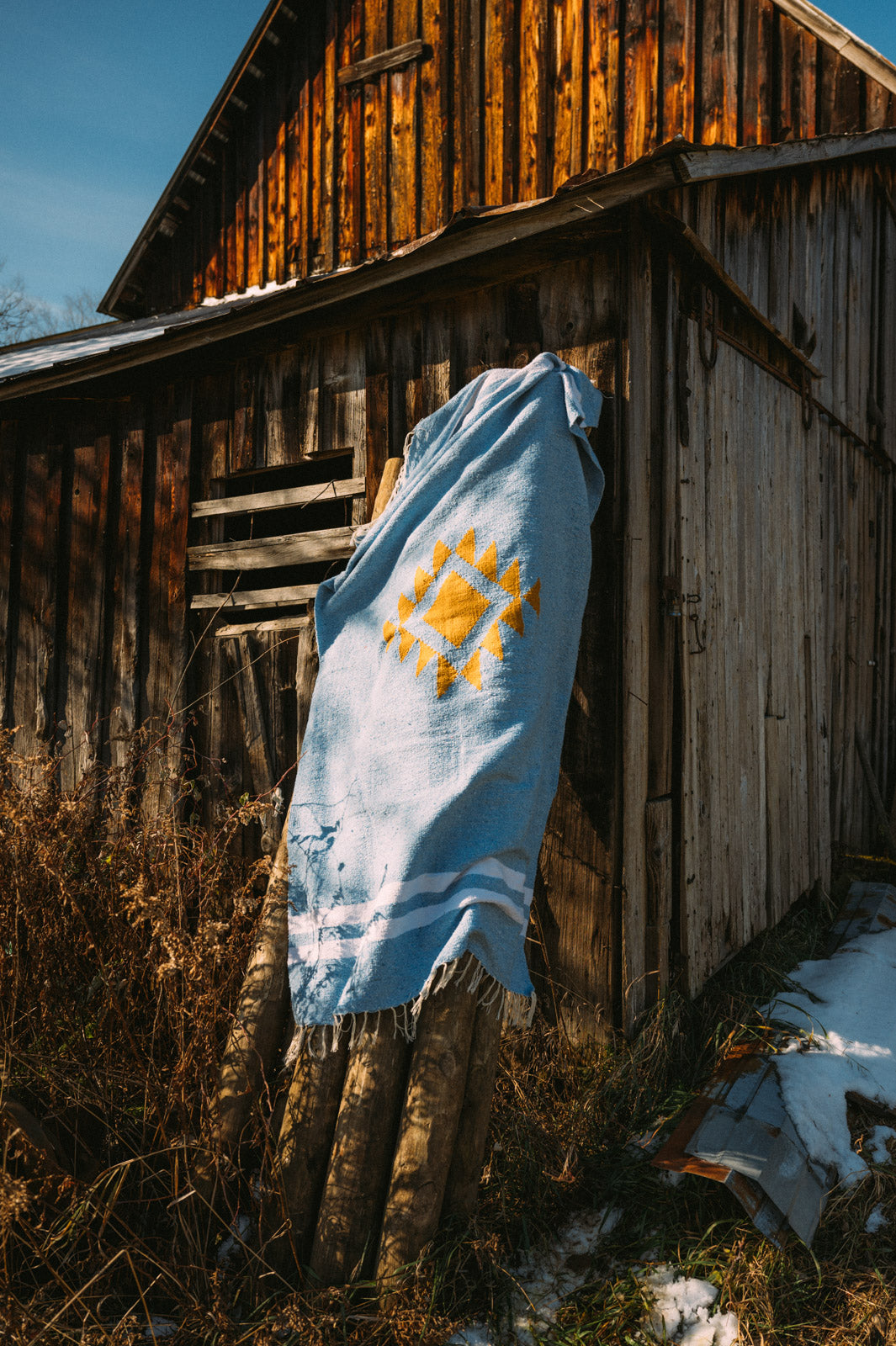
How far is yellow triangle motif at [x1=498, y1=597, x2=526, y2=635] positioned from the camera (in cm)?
270

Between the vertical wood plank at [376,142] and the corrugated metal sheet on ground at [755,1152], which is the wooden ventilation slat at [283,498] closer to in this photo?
the corrugated metal sheet on ground at [755,1152]

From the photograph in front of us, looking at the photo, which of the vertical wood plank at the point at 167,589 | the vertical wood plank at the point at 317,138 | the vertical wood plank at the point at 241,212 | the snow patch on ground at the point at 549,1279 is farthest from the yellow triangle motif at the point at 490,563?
the vertical wood plank at the point at 241,212

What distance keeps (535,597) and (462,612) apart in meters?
0.26

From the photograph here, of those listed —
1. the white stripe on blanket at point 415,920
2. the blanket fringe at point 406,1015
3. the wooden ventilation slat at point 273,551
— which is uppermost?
the wooden ventilation slat at point 273,551

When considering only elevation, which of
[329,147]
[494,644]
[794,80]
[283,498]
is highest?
[329,147]

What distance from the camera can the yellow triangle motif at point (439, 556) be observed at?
9.64 ft

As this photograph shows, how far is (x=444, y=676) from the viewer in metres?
2.78

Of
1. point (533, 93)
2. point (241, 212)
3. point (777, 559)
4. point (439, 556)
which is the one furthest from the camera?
point (241, 212)

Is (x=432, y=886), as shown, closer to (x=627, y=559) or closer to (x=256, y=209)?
(x=627, y=559)

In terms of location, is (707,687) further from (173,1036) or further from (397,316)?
(173,1036)

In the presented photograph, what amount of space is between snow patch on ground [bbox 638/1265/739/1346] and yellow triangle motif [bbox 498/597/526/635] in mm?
1977

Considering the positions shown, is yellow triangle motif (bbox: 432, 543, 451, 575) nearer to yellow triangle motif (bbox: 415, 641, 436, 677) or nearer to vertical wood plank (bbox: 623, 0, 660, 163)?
yellow triangle motif (bbox: 415, 641, 436, 677)

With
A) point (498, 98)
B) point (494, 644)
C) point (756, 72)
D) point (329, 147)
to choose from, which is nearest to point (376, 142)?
point (329, 147)

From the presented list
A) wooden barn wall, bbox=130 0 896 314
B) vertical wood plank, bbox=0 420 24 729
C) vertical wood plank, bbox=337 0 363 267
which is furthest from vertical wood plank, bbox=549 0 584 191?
vertical wood plank, bbox=0 420 24 729
